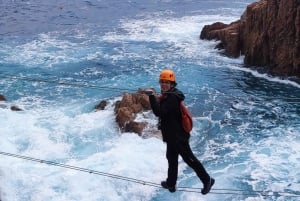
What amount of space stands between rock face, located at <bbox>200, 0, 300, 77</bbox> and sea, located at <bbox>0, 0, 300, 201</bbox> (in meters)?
0.65

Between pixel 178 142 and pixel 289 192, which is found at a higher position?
pixel 178 142

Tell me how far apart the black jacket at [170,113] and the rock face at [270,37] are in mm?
15960

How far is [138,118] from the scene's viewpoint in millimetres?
18000

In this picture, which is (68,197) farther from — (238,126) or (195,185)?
(238,126)

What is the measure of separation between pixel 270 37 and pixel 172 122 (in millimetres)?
17210

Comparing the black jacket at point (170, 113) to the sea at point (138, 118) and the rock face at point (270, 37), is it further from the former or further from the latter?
the rock face at point (270, 37)

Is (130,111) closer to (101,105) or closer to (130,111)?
(130,111)

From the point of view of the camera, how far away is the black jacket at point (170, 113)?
7.26m

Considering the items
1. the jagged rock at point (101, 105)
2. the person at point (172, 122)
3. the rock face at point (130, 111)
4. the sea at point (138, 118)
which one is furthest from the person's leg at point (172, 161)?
the jagged rock at point (101, 105)

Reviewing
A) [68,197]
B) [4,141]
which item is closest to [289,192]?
[68,197]

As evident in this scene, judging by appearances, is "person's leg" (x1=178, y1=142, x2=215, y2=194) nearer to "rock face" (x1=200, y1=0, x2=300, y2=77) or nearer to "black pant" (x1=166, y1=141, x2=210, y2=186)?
"black pant" (x1=166, y1=141, x2=210, y2=186)

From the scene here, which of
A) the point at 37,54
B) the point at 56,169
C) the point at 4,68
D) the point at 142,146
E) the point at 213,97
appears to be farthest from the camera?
the point at 37,54

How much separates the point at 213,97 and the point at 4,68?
1270cm

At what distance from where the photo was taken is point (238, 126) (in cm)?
1764
